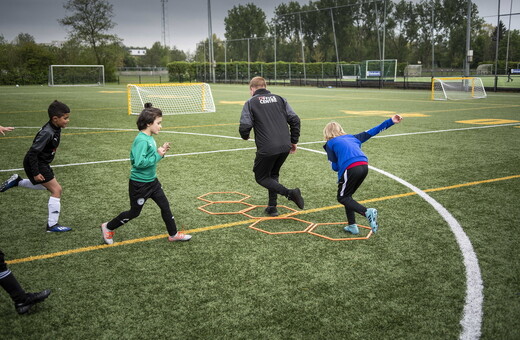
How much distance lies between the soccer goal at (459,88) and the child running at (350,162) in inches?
988

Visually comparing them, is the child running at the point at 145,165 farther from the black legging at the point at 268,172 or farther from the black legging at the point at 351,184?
the black legging at the point at 351,184

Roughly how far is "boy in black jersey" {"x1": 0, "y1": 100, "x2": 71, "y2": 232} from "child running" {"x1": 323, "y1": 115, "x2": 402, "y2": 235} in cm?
310

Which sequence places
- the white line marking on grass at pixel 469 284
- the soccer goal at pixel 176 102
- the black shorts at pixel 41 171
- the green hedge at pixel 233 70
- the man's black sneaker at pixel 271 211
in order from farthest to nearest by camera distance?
1. the green hedge at pixel 233 70
2. the soccer goal at pixel 176 102
3. the man's black sneaker at pixel 271 211
4. the black shorts at pixel 41 171
5. the white line marking on grass at pixel 469 284

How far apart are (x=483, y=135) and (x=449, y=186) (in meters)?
6.10

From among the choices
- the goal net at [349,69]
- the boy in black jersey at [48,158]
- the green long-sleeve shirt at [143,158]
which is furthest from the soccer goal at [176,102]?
the goal net at [349,69]

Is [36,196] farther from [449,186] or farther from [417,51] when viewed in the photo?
[417,51]

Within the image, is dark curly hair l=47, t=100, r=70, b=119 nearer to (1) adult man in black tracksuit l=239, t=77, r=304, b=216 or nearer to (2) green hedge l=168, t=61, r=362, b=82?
(1) adult man in black tracksuit l=239, t=77, r=304, b=216

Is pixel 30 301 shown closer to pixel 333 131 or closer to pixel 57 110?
pixel 57 110

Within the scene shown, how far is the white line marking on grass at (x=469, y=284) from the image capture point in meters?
3.32

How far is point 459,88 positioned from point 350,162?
27.0 metres

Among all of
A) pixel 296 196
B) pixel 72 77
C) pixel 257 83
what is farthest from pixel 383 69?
pixel 296 196

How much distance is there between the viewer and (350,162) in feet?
16.5

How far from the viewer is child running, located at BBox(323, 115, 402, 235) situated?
500 cm

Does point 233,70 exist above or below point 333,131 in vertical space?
above
